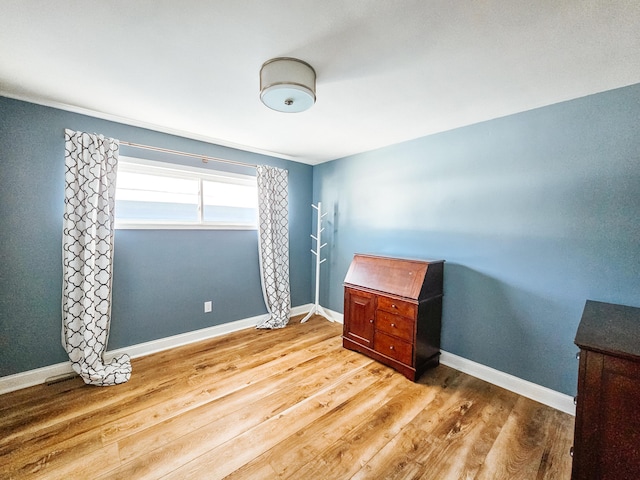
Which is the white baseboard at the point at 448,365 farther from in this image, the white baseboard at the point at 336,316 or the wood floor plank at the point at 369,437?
the white baseboard at the point at 336,316

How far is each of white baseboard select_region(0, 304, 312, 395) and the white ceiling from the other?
2164 mm

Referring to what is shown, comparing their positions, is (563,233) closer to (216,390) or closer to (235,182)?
(216,390)

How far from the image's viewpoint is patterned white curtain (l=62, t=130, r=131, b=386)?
205 cm

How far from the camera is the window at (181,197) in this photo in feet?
8.05

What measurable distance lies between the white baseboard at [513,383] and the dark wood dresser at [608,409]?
0.94 meters

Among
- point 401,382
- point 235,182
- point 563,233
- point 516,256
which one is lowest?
point 401,382

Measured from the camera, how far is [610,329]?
122cm

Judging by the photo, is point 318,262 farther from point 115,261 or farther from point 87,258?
point 87,258

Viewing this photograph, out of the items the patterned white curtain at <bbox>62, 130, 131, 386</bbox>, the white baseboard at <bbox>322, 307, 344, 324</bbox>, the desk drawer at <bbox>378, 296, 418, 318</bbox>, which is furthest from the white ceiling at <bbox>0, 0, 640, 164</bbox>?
the white baseboard at <bbox>322, 307, 344, 324</bbox>

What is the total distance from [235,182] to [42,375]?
244 centimetres

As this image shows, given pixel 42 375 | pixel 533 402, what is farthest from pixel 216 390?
pixel 533 402

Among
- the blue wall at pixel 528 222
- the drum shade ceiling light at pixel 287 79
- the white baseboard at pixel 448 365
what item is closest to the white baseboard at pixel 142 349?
the white baseboard at pixel 448 365

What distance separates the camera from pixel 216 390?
2.01 meters

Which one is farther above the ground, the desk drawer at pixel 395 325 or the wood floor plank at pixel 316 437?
the desk drawer at pixel 395 325
